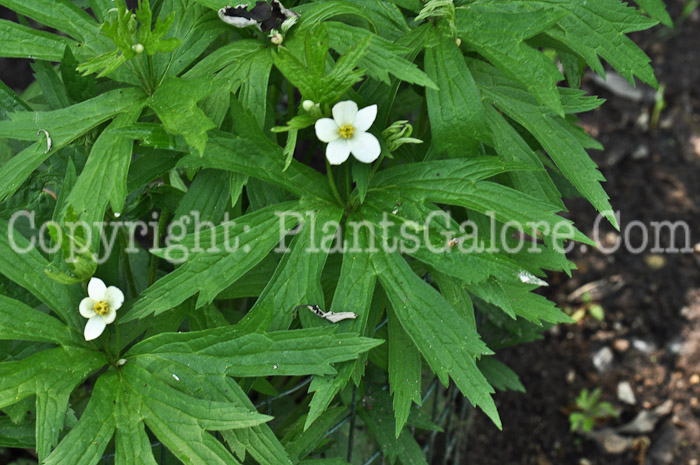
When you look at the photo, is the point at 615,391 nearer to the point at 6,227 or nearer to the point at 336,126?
the point at 336,126

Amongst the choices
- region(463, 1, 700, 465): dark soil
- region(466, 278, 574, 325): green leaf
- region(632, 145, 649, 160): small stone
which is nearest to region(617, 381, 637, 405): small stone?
region(463, 1, 700, 465): dark soil

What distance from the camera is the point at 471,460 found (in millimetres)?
2920

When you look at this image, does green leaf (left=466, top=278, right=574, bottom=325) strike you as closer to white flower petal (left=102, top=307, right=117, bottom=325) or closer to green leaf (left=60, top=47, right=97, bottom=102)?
white flower petal (left=102, top=307, right=117, bottom=325)

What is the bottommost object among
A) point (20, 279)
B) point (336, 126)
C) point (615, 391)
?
point (615, 391)

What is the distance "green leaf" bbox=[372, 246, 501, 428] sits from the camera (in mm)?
1346

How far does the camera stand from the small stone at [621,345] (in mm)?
3145

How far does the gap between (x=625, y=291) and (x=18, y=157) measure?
109 inches

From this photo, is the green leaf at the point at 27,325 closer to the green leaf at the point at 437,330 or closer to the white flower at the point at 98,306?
the white flower at the point at 98,306

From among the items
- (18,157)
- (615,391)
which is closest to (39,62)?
(18,157)

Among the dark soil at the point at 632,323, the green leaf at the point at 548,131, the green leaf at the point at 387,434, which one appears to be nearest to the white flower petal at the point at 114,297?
the green leaf at the point at 387,434

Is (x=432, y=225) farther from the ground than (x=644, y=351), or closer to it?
farther from the ground

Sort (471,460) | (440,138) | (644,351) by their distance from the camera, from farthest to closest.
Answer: (644,351) < (471,460) < (440,138)

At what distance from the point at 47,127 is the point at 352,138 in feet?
2.01

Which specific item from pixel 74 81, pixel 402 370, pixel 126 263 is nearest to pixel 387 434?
pixel 402 370
